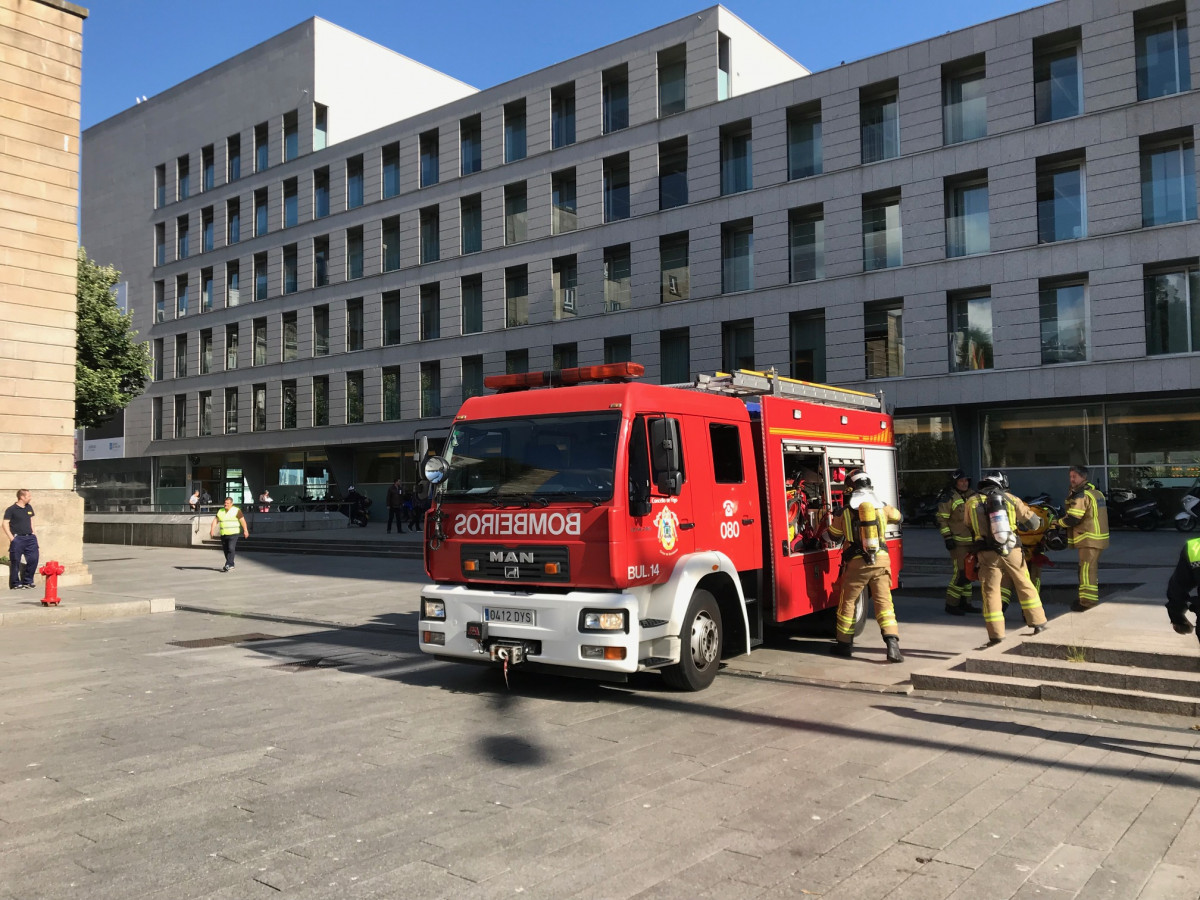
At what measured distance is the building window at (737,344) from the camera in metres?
31.9

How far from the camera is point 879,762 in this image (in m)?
5.68

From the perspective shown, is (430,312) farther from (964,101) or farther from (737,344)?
(964,101)

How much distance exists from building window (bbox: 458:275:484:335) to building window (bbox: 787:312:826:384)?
14027 millimetres

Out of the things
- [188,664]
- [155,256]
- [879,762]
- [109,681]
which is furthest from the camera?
[155,256]

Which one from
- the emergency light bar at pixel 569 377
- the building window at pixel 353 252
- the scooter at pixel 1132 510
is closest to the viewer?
Answer: the emergency light bar at pixel 569 377

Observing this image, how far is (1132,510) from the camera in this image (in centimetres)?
2448

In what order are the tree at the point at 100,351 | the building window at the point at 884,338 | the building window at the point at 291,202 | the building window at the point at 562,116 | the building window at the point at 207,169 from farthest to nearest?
the building window at the point at 207,169 → the building window at the point at 291,202 → the building window at the point at 562,116 → the tree at the point at 100,351 → the building window at the point at 884,338

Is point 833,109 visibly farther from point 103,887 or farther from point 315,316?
point 103,887

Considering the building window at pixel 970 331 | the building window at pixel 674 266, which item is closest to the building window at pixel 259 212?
the building window at pixel 674 266

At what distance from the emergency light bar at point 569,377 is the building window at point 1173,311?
2238 centimetres

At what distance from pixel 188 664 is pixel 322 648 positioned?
1493 millimetres

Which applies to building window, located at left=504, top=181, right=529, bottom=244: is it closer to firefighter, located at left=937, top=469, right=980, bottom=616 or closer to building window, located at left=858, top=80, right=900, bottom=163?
building window, located at left=858, top=80, right=900, bottom=163

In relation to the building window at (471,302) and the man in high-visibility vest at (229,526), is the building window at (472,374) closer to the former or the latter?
the building window at (471,302)

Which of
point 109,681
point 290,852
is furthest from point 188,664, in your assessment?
point 290,852
